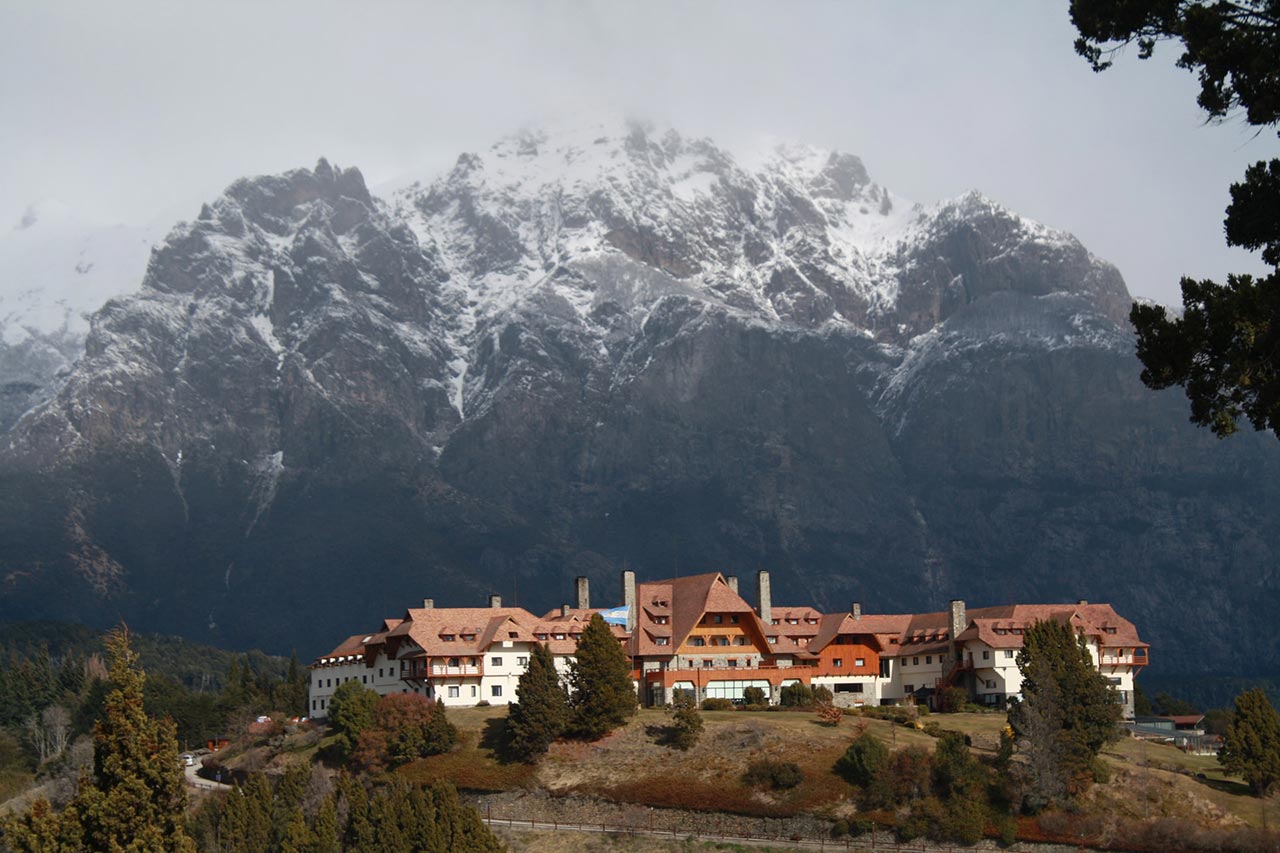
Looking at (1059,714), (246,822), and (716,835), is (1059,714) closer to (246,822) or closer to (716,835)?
(716,835)

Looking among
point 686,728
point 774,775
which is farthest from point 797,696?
point 774,775

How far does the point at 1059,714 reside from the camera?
110 m

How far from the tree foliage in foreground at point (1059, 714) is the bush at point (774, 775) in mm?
15233

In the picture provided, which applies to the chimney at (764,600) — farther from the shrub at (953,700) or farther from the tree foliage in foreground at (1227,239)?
the tree foliage in foreground at (1227,239)

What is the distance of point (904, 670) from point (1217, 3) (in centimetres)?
11668

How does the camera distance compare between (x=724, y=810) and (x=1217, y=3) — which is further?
(x=724, y=810)

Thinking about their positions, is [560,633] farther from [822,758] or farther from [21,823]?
Answer: [21,823]

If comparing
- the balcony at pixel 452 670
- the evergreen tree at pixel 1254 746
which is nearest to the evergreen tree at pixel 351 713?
the balcony at pixel 452 670

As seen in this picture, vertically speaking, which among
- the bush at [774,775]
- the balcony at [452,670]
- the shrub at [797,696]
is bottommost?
the bush at [774,775]

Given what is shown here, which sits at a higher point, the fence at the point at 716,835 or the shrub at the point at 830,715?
the shrub at the point at 830,715

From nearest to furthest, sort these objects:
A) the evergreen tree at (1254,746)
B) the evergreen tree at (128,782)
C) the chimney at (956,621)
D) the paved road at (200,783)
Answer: the evergreen tree at (128,782) → the evergreen tree at (1254,746) → the paved road at (200,783) → the chimney at (956,621)

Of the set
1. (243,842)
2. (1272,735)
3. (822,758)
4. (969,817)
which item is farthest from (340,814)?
(1272,735)

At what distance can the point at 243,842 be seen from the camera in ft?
320

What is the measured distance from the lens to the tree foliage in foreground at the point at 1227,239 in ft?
112
